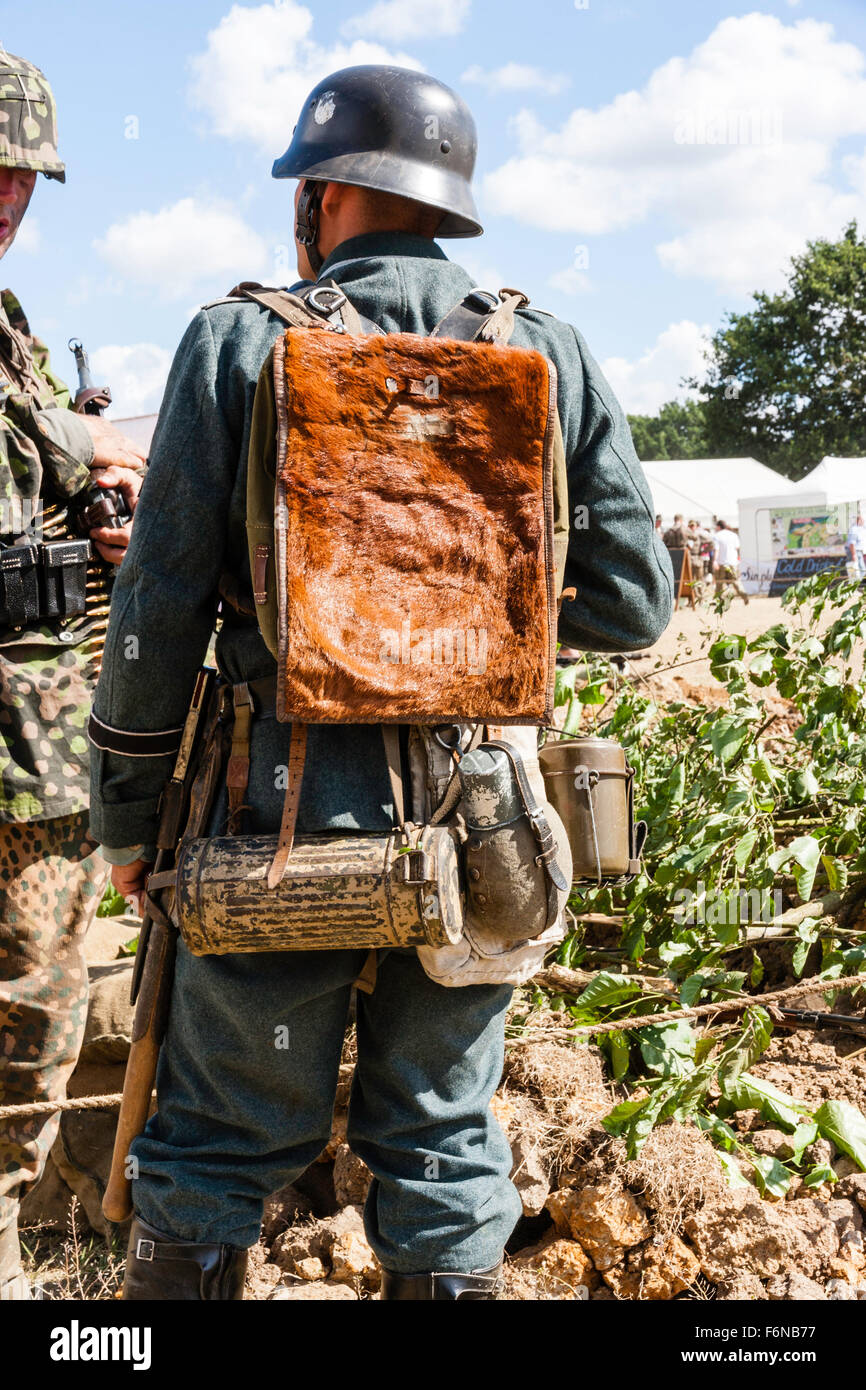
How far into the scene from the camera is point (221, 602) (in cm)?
215

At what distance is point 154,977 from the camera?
2145 millimetres

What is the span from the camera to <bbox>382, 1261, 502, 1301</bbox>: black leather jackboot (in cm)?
203

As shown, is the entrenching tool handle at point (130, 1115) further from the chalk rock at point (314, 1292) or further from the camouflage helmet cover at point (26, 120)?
the camouflage helmet cover at point (26, 120)

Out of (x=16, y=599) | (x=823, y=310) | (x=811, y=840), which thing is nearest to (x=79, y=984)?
(x=16, y=599)

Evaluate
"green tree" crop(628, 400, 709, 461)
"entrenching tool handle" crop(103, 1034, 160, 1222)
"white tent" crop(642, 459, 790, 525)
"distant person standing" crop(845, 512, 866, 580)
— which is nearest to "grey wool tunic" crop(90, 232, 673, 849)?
"entrenching tool handle" crop(103, 1034, 160, 1222)

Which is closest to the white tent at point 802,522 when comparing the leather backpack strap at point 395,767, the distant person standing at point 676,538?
the distant person standing at point 676,538

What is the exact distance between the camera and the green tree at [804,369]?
49906 mm

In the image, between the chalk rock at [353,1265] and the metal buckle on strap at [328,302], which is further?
the chalk rock at [353,1265]

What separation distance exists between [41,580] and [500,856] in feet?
4.44

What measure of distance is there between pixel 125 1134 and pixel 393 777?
82 centimetres

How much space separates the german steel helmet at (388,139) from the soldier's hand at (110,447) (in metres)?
0.96

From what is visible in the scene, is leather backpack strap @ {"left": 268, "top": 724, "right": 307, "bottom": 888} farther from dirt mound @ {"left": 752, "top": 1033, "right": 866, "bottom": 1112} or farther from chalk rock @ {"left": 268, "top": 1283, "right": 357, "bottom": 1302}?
dirt mound @ {"left": 752, "top": 1033, "right": 866, "bottom": 1112}

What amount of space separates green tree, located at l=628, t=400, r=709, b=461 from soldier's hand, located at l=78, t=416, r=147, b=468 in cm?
8833
